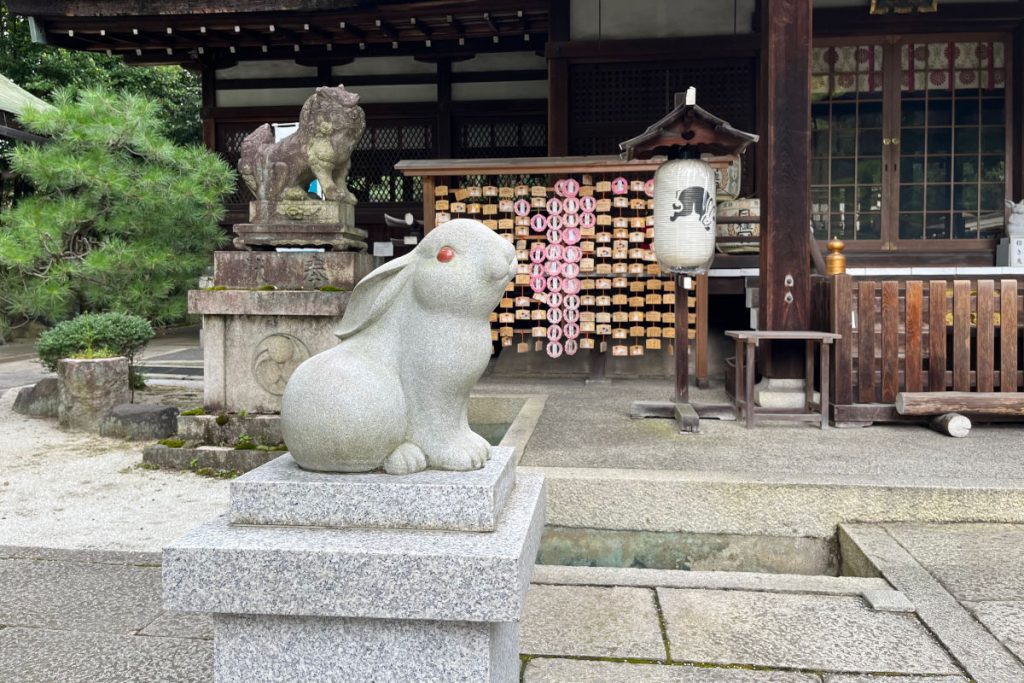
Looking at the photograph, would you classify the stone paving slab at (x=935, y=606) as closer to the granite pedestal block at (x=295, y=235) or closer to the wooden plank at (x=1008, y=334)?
the wooden plank at (x=1008, y=334)

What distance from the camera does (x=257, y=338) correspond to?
6.53m

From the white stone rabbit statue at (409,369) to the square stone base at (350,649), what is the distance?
470 mm

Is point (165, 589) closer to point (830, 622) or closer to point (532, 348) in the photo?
point (830, 622)

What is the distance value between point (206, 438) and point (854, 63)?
357 inches

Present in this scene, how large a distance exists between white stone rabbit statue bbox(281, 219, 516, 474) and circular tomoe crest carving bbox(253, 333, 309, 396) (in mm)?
4058

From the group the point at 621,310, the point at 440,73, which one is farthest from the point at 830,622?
the point at 440,73

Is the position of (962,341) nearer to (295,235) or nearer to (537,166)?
(537,166)

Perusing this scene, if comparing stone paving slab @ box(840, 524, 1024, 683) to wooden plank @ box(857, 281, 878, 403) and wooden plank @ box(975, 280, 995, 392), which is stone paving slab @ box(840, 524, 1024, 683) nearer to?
wooden plank @ box(857, 281, 878, 403)

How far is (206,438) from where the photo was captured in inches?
257

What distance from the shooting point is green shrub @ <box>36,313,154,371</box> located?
7.97 metres

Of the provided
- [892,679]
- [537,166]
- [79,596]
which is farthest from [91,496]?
[537,166]

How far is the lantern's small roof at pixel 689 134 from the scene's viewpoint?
6.35m

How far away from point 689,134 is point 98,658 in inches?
218

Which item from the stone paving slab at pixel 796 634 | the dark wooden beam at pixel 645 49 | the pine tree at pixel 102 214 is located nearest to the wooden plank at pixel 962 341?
the stone paving slab at pixel 796 634
